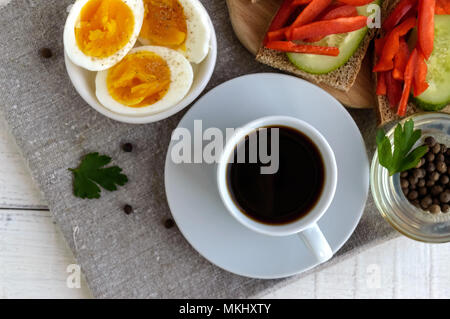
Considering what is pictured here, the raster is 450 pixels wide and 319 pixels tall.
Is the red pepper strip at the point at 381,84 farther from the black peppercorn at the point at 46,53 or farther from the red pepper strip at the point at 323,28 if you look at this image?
the black peppercorn at the point at 46,53

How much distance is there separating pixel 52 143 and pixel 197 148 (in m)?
0.42

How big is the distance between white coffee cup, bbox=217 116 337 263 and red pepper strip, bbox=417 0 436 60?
15.0 inches

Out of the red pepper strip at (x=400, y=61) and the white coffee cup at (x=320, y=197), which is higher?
the red pepper strip at (x=400, y=61)

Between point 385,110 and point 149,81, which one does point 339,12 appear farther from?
point 149,81

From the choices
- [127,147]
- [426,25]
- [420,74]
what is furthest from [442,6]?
[127,147]

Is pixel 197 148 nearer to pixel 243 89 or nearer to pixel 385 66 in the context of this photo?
pixel 243 89

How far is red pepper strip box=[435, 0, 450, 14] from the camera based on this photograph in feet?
4.02

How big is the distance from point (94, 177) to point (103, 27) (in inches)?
16.2

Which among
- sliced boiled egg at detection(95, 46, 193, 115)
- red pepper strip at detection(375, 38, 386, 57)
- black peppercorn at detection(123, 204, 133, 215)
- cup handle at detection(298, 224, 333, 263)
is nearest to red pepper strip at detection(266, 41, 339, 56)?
red pepper strip at detection(375, 38, 386, 57)

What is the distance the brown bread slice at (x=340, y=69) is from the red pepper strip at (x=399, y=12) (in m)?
0.05

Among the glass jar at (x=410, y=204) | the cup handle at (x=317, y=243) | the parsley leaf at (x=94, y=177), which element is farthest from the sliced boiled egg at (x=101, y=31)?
the glass jar at (x=410, y=204)

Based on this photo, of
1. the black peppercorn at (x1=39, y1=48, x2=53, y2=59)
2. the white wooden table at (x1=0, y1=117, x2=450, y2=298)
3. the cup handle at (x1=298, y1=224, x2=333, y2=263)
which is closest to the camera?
the cup handle at (x1=298, y1=224, x2=333, y2=263)

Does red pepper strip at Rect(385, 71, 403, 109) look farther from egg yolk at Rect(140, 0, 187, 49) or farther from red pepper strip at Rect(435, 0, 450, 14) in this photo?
egg yolk at Rect(140, 0, 187, 49)

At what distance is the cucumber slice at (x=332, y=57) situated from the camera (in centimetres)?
125
